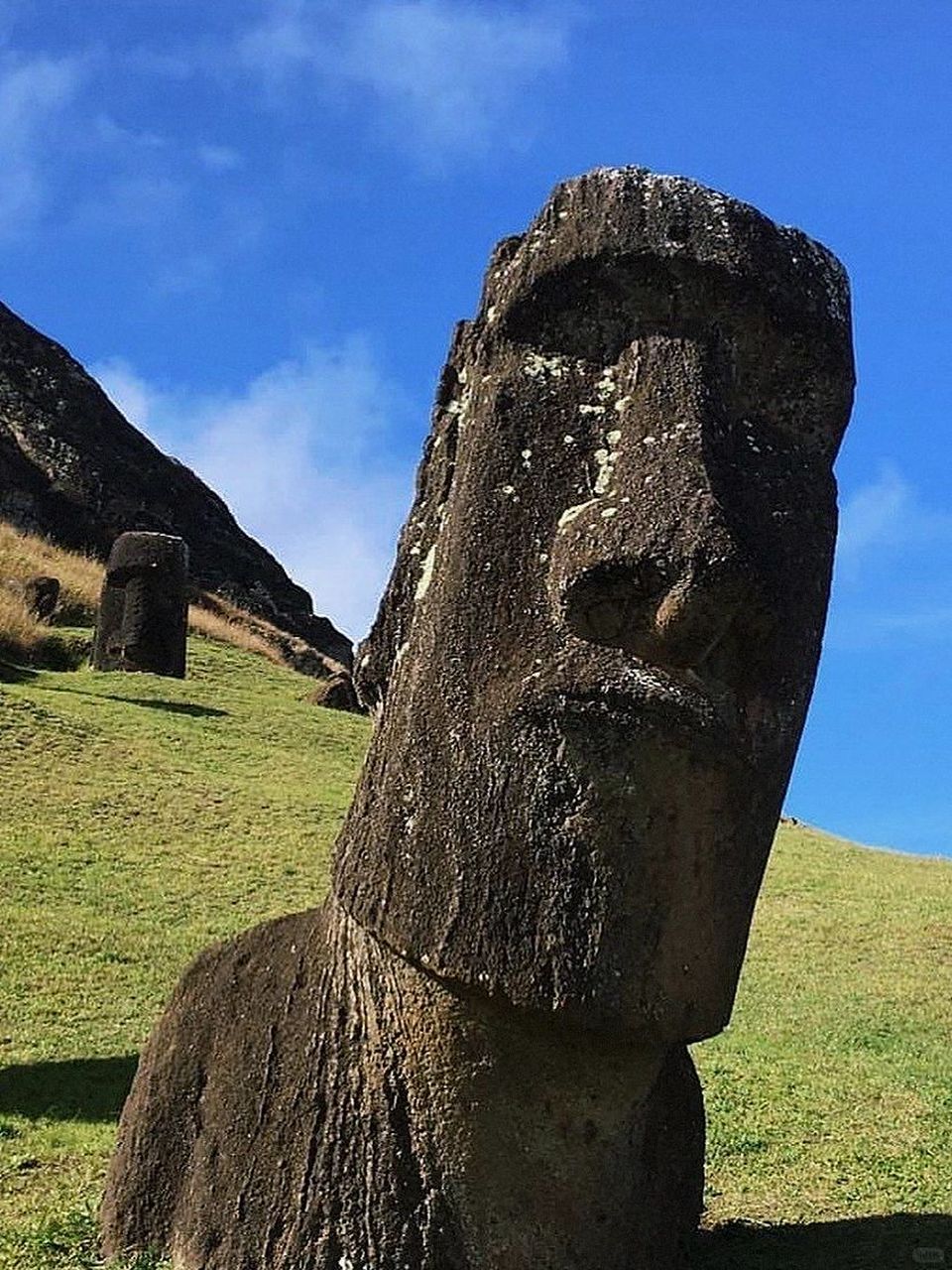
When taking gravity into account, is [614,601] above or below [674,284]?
below

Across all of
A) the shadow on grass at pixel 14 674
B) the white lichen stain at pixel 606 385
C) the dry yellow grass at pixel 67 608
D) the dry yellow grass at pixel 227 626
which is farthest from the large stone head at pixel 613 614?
the dry yellow grass at pixel 227 626

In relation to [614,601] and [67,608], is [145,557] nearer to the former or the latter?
[67,608]

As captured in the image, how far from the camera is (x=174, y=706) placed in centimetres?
1905

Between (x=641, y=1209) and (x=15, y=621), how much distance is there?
796 inches

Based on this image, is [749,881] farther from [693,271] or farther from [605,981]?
[693,271]

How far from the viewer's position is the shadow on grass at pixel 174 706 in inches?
736

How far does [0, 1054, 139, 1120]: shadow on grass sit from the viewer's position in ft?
22.6

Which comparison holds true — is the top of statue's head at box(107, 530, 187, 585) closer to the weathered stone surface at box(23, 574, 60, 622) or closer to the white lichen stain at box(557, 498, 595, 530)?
the weathered stone surface at box(23, 574, 60, 622)

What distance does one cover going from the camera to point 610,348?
12.6 ft

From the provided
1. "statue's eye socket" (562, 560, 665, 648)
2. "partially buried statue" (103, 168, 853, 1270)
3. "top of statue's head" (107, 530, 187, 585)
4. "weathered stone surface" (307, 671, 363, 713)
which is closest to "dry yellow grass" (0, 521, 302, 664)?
"top of statue's head" (107, 530, 187, 585)

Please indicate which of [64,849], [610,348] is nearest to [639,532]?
[610,348]

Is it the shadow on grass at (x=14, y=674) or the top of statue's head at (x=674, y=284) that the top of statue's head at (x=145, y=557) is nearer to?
the shadow on grass at (x=14, y=674)

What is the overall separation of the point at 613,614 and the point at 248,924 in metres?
8.07

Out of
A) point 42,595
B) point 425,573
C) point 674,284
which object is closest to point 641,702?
point 425,573
